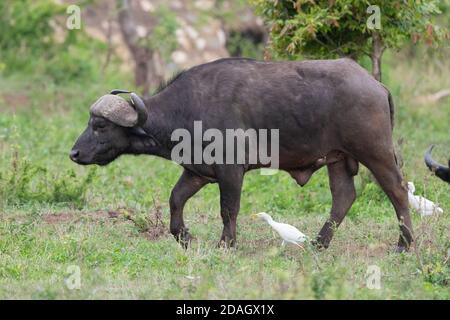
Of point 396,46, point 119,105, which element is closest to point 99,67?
point 396,46

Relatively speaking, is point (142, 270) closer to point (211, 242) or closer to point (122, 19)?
point (211, 242)

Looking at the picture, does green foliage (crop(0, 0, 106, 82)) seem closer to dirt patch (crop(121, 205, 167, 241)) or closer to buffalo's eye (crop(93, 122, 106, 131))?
dirt patch (crop(121, 205, 167, 241))

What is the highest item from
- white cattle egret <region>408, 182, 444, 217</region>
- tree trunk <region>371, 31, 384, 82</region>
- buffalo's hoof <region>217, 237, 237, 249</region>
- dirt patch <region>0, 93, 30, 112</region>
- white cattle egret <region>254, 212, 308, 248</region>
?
tree trunk <region>371, 31, 384, 82</region>

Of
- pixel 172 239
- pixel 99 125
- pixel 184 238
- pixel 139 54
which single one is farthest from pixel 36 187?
pixel 139 54

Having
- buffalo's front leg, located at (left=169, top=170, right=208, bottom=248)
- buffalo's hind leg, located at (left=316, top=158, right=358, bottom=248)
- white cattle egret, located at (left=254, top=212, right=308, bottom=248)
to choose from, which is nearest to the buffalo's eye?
buffalo's front leg, located at (left=169, top=170, right=208, bottom=248)

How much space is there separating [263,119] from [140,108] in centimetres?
113

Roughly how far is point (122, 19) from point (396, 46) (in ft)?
27.3

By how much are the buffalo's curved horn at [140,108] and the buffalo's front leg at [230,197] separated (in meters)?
0.88

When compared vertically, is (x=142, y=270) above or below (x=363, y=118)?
below

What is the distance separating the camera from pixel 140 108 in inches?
356

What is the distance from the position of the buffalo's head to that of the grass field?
0.72 meters

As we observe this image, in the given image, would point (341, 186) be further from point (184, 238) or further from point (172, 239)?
point (172, 239)

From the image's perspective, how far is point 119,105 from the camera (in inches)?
361

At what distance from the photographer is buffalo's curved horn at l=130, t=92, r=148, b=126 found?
9.05 metres
